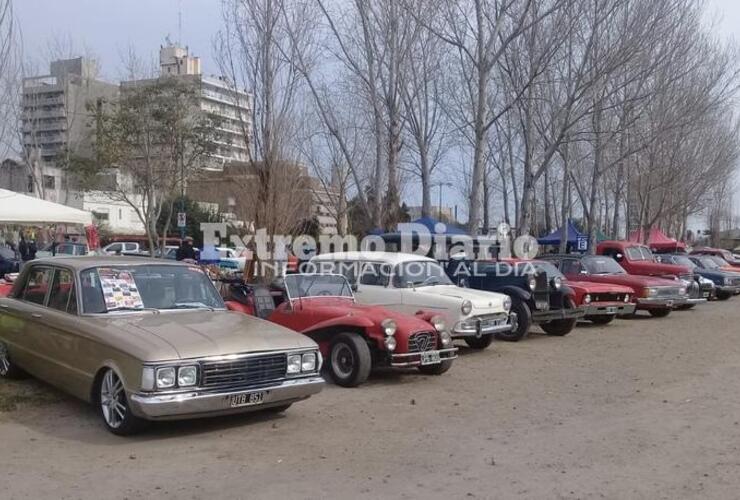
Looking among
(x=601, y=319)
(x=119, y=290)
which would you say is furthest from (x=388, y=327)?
(x=601, y=319)

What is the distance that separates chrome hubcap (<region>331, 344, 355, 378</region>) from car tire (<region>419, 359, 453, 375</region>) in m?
1.09

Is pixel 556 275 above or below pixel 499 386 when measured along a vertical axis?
above

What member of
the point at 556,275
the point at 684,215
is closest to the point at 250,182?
the point at 556,275

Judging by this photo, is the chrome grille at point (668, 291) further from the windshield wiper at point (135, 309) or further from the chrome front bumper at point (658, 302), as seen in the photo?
the windshield wiper at point (135, 309)

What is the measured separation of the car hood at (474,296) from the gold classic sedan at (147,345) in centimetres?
432

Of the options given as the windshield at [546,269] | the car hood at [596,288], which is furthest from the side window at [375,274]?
the car hood at [596,288]

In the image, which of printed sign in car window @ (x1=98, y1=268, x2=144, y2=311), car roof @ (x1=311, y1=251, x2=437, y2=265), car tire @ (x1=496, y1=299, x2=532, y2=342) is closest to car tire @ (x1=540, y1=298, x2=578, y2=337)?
car tire @ (x1=496, y1=299, x2=532, y2=342)

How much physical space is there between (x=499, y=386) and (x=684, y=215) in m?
41.4

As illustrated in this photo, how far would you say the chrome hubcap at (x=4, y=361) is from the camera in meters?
8.43

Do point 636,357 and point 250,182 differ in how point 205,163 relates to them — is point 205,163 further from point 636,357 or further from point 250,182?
point 636,357

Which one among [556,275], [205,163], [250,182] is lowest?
[556,275]

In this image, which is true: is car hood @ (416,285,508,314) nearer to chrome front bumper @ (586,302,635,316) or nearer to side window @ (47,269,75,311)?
chrome front bumper @ (586,302,635,316)

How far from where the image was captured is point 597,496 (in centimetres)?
482

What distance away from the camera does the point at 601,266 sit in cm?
1753
